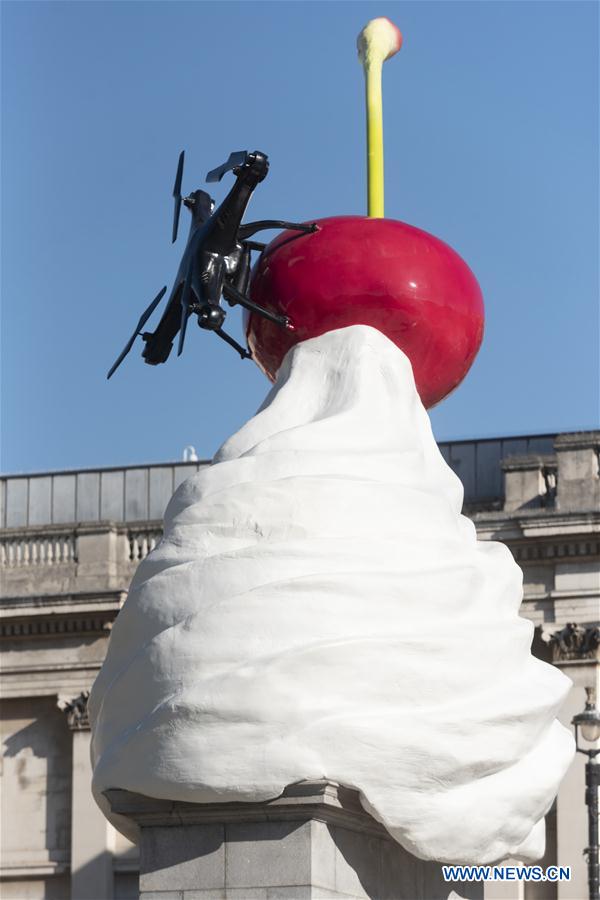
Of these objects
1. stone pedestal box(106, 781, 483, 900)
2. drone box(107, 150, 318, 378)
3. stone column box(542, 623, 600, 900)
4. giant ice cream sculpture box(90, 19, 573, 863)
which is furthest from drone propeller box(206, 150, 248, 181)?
stone column box(542, 623, 600, 900)

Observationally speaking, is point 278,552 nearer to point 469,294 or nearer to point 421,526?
point 421,526

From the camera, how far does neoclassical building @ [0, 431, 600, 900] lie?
41.8 meters

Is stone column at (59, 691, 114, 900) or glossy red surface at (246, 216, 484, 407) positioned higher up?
glossy red surface at (246, 216, 484, 407)

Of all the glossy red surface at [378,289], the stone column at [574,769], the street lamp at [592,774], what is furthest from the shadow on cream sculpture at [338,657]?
the stone column at [574,769]

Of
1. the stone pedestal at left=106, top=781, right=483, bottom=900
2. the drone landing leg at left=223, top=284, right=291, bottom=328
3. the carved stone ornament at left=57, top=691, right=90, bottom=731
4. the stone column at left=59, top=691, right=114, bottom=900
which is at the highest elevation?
the carved stone ornament at left=57, top=691, right=90, bottom=731

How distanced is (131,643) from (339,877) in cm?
259

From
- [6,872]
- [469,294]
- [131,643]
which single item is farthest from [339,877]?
[6,872]

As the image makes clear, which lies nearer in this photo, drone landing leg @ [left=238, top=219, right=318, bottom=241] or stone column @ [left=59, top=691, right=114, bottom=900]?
drone landing leg @ [left=238, top=219, right=318, bottom=241]

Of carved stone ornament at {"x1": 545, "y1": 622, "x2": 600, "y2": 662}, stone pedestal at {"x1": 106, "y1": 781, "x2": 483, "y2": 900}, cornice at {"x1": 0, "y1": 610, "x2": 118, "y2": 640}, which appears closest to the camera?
stone pedestal at {"x1": 106, "y1": 781, "x2": 483, "y2": 900}

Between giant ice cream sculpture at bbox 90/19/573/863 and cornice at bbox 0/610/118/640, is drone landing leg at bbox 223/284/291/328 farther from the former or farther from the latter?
cornice at bbox 0/610/118/640

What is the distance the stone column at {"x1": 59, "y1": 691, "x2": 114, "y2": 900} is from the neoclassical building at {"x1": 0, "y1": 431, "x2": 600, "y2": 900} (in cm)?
2

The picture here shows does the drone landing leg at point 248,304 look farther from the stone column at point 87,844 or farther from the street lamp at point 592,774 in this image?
the stone column at point 87,844

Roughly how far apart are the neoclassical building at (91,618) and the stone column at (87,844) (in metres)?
0.02

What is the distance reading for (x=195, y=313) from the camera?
2189 cm
